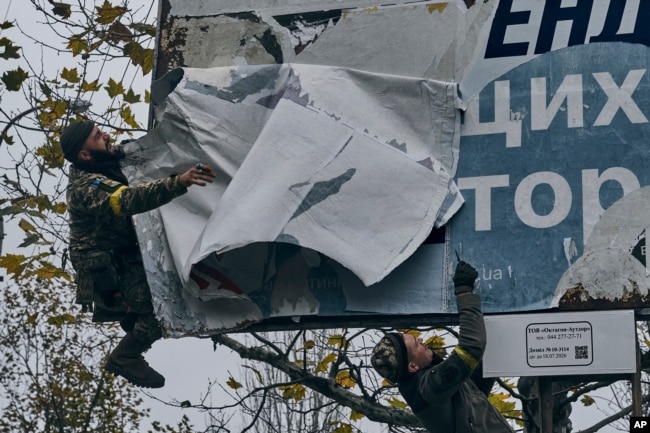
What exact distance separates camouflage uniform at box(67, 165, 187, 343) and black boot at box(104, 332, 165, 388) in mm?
131

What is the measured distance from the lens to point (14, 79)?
12.6 metres

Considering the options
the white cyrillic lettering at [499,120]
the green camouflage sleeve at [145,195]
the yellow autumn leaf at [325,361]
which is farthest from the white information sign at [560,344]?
the yellow autumn leaf at [325,361]

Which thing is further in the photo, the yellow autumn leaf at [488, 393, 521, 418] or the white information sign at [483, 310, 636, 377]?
the yellow autumn leaf at [488, 393, 521, 418]

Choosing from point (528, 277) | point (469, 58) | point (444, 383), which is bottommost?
point (444, 383)

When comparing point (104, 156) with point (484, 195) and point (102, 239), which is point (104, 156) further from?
point (484, 195)

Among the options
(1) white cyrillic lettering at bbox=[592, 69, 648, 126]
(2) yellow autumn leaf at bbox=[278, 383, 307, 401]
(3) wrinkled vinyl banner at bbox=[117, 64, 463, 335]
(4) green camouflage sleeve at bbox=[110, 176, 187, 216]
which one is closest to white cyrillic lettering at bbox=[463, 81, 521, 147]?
(3) wrinkled vinyl banner at bbox=[117, 64, 463, 335]

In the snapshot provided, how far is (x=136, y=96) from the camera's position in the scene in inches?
499

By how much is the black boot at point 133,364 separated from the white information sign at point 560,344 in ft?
8.39

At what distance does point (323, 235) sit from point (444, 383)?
51.8 inches

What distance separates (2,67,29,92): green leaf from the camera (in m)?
12.5

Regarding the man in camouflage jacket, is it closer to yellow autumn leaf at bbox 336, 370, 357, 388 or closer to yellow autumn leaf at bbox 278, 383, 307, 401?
yellow autumn leaf at bbox 278, 383, 307, 401

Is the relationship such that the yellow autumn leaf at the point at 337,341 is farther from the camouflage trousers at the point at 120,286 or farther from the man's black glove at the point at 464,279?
the man's black glove at the point at 464,279

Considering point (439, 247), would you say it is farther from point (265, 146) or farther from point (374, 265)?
point (265, 146)

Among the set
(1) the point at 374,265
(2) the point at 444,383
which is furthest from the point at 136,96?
(2) the point at 444,383
